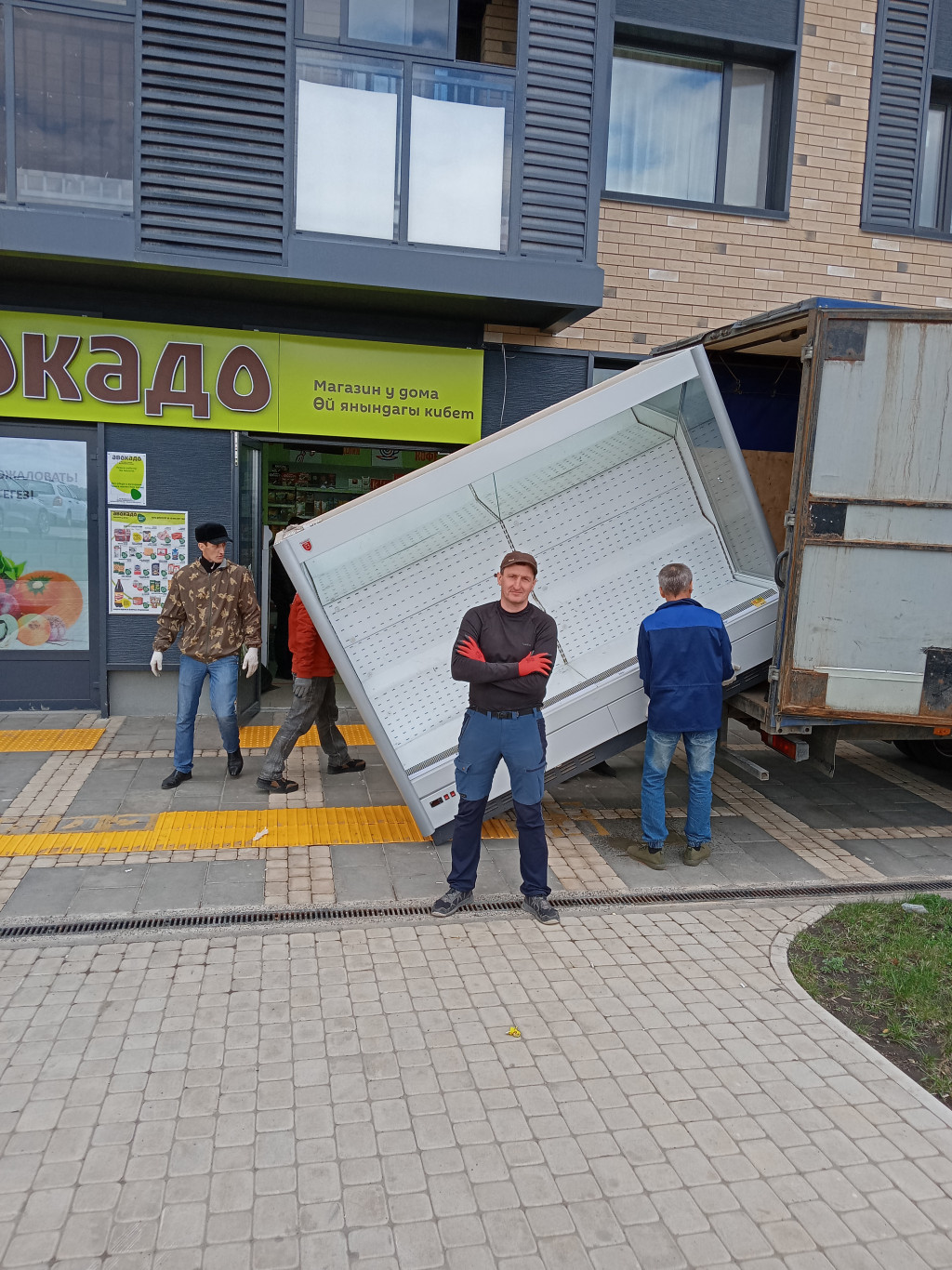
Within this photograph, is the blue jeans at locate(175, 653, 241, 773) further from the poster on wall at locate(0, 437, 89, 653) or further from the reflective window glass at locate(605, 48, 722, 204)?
the reflective window glass at locate(605, 48, 722, 204)

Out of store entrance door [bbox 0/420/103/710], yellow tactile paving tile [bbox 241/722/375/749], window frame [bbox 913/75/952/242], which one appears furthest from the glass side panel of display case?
window frame [bbox 913/75/952/242]

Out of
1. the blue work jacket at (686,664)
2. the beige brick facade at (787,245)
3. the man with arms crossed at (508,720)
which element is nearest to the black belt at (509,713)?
the man with arms crossed at (508,720)

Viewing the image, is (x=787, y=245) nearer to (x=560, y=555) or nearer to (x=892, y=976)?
(x=560, y=555)

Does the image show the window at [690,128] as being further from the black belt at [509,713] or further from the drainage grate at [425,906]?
the drainage grate at [425,906]

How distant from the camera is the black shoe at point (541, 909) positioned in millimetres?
4984

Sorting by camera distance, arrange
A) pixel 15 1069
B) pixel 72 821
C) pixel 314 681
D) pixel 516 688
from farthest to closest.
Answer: pixel 314 681 → pixel 72 821 → pixel 516 688 → pixel 15 1069

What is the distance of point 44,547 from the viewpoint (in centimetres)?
874

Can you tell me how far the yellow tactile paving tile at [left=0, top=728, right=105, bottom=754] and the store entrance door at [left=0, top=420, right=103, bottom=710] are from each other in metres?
0.63

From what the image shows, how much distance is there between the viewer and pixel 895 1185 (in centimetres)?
312

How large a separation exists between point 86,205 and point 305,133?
1825 mm

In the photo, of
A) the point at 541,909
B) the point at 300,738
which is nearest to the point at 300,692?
the point at 300,738

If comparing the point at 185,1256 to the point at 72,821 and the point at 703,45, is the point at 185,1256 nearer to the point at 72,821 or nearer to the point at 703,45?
the point at 72,821

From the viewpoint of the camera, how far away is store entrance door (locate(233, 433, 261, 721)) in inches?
346

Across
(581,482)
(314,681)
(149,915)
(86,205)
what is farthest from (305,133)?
(149,915)
